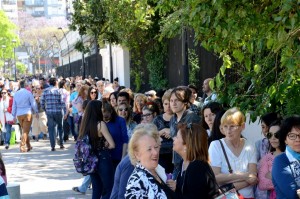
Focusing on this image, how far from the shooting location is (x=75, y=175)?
13.3 metres

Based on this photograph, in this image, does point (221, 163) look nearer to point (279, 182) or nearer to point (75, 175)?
point (279, 182)

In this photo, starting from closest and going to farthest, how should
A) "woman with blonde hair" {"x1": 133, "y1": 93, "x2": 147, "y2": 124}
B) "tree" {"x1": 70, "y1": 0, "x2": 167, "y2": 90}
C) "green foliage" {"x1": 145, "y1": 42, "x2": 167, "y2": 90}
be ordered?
"woman with blonde hair" {"x1": 133, "y1": 93, "x2": 147, "y2": 124} < "tree" {"x1": 70, "y1": 0, "x2": 167, "y2": 90} < "green foliage" {"x1": 145, "y1": 42, "x2": 167, "y2": 90}

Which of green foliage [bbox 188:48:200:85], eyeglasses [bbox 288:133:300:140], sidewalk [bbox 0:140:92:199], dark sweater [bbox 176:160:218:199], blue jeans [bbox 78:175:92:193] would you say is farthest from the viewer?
green foliage [bbox 188:48:200:85]

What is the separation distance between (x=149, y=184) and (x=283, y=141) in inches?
57.5

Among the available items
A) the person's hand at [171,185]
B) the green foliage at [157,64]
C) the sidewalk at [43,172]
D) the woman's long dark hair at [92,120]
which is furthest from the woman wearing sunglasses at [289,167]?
the green foliage at [157,64]

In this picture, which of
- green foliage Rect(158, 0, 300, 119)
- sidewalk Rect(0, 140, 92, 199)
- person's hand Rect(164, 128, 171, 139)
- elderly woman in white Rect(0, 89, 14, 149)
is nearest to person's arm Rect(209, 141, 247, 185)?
green foliage Rect(158, 0, 300, 119)

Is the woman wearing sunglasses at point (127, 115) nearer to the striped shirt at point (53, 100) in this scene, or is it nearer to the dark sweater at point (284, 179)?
the dark sweater at point (284, 179)

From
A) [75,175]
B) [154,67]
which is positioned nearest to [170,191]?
[75,175]

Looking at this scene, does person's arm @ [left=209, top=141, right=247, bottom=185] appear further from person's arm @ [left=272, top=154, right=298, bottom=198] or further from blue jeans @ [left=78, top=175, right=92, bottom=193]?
blue jeans @ [left=78, top=175, right=92, bottom=193]

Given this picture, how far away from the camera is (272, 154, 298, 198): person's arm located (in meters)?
5.11

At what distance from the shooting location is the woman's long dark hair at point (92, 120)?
8242 millimetres

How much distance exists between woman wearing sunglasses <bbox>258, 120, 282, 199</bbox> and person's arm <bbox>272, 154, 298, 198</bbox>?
0.85m

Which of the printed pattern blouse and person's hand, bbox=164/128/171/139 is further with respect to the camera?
person's hand, bbox=164/128/171/139

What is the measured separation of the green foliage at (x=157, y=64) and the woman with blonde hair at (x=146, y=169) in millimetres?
15461
